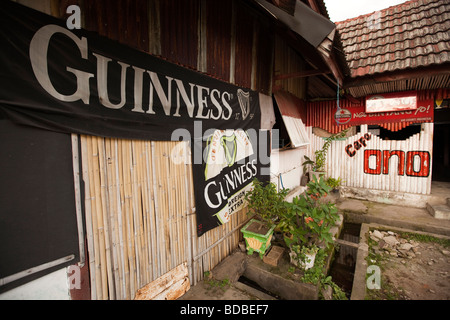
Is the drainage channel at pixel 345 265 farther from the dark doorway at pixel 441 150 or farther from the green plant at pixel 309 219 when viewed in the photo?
the dark doorway at pixel 441 150

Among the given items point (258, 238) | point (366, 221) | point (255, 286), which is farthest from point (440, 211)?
point (255, 286)

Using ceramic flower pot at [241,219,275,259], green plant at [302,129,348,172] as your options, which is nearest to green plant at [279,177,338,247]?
ceramic flower pot at [241,219,275,259]

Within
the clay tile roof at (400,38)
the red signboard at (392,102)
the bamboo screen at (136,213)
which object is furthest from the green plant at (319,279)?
the red signboard at (392,102)

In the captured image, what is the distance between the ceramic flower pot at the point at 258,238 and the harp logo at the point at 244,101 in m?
2.52

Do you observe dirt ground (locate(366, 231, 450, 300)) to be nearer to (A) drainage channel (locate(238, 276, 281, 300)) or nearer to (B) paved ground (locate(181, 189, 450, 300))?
(B) paved ground (locate(181, 189, 450, 300))

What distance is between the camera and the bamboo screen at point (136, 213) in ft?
7.88

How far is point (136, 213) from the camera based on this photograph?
2.80 meters

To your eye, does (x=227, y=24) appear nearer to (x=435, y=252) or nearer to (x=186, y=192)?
(x=186, y=192)

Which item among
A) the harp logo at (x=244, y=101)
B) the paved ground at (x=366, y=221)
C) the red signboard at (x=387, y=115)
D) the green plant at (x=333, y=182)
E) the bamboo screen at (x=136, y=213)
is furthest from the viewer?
the green plant at (x=333, y=182)

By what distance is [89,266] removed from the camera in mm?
2354

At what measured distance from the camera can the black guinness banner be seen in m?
1.81

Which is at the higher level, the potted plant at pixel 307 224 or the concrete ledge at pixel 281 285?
the potted plant at pixel 307 224

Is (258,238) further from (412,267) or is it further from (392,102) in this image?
(392,102)
